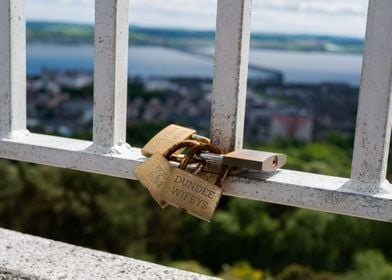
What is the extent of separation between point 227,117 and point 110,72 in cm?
28

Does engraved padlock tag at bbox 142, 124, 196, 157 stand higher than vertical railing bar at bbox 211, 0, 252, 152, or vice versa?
vertical railing bar at bbox 211, 0, 252, 152

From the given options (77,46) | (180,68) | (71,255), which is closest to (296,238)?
(71,255)

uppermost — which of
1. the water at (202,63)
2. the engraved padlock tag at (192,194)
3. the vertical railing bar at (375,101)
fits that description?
the vertical railing bar at (375,101)

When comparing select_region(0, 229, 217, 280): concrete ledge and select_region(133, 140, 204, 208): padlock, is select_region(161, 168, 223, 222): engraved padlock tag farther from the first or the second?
select_region(0, 229, 217, 280): concrete ledge

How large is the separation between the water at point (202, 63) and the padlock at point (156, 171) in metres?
41.6

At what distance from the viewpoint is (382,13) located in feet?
3.56

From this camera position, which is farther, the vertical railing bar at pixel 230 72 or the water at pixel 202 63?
the water at pixel 202 63

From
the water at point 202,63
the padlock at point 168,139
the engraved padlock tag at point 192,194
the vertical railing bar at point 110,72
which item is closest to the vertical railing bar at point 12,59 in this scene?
the vertical railing bar at point 110,72

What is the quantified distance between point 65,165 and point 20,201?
20124 millimetres

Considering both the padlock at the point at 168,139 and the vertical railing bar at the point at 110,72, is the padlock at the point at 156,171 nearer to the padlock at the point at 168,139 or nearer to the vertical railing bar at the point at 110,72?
the padlock at the point at 168,139

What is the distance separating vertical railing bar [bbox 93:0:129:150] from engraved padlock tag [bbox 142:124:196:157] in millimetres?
100

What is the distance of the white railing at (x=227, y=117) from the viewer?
111 centimetres

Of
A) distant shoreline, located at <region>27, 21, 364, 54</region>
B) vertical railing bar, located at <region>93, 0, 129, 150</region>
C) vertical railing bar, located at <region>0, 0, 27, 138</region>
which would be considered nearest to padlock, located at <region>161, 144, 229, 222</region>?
vertical railing bar, located at <region>93, 0, 129, 150</region>

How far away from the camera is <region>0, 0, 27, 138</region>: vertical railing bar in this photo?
56.2 inches
